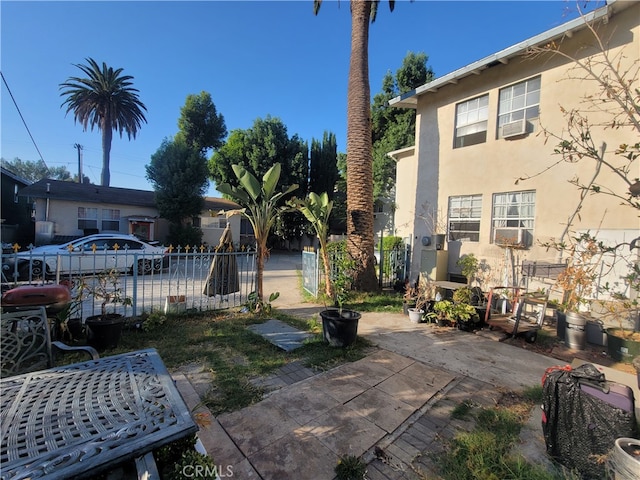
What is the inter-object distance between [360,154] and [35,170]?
71747 mm

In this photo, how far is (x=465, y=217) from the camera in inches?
355

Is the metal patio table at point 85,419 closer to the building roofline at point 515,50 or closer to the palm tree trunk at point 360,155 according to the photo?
the palm tree trunk at point 360,155

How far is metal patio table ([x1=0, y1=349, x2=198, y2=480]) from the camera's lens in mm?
1231

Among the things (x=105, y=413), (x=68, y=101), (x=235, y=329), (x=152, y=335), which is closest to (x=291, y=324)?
(x=235, y=329)

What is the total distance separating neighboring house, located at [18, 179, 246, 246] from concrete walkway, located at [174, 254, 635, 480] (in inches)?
540

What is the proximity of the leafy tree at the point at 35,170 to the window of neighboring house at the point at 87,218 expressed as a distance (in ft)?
159

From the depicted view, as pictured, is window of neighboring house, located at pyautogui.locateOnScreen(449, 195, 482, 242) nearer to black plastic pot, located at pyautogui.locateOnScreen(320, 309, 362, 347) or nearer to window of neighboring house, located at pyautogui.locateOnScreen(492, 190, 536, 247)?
window of neighboring house, located at pyautogui.locateOnScreen(492, 190, 536, 247)

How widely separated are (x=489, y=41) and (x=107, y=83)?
34198 millimetres

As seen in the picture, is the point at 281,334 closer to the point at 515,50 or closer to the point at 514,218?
the point at 514,218

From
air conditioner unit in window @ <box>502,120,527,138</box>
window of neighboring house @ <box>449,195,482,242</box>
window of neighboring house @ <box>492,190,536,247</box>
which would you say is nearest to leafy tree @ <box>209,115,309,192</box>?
window of neighboring house @ <box>449,195,482,242</box>

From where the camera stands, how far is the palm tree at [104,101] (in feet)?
89.7

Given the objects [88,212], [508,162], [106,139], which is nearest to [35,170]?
[106,139]

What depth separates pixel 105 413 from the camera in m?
1.56

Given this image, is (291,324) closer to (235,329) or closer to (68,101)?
(235,329)
